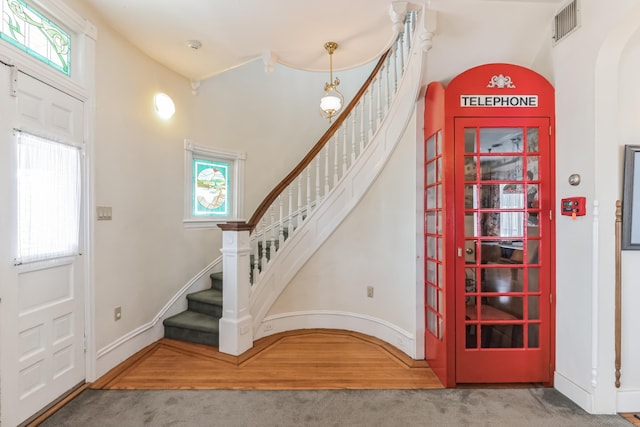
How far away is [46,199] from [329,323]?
2748mm

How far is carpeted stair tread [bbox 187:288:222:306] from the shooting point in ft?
10.7

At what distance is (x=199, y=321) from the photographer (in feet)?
10.3

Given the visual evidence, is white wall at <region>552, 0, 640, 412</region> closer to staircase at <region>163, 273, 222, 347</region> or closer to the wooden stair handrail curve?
the wooden stair handrail curve

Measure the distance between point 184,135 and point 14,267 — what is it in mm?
2143

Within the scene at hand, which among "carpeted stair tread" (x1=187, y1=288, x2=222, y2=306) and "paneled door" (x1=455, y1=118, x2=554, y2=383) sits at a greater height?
"paneled door" (x1=455, y1=118, x2=554, y2=383)

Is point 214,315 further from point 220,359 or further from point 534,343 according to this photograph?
point 534,343

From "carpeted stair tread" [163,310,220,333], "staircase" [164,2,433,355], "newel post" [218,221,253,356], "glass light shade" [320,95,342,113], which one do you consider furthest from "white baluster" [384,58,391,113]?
"carpeted stair tread" [163,310,220,333]

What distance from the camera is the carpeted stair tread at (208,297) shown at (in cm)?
325

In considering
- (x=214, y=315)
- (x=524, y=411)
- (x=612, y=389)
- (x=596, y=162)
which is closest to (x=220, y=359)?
(x=214, y=315)

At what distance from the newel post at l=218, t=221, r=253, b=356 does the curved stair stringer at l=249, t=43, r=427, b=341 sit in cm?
23

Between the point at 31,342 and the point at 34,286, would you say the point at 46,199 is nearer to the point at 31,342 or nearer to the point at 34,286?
the point at 34,286

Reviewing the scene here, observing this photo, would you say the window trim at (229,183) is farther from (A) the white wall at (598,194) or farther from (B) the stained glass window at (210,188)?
(A) the white wall at (598,194)

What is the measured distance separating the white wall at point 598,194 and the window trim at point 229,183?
10.9ft

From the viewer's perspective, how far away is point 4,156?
178 centimetres
